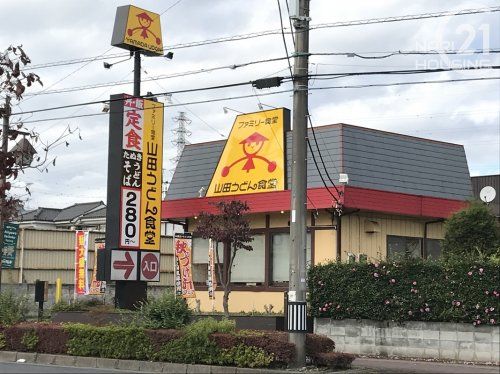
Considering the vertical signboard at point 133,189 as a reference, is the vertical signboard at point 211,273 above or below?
below

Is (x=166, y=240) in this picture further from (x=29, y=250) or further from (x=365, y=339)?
(x=365, y=339)

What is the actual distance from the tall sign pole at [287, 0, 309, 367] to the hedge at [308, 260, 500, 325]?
3.29m

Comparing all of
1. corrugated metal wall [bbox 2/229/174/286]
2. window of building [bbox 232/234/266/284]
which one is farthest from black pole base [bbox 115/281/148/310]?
corrugated metal wall [bbox 2/229/174/286]

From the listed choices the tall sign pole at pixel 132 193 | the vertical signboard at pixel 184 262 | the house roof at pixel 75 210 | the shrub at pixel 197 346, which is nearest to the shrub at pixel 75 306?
the tall sign pole at pixel 132 193

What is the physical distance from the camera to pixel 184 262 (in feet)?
79.0

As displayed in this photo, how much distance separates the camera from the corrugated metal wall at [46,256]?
3453 cm

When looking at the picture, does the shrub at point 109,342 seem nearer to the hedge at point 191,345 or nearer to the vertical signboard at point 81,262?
the hedge at point 191,345

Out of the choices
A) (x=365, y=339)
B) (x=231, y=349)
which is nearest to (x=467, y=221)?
(x=365, y=339)

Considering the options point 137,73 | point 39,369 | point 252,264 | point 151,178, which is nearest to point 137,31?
point 137,73

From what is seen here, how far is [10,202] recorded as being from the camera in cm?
1548

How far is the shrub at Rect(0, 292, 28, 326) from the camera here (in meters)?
19.6

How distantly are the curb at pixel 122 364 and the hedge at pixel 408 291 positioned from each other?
379 cm

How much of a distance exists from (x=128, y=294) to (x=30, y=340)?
12.2ft

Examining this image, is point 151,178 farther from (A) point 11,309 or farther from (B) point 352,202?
(B) point 352,202
